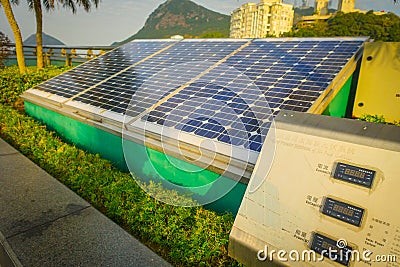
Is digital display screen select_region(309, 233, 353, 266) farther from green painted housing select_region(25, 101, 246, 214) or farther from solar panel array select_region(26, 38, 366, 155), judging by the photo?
solar panel array select_region(26, 38, 366, 155)

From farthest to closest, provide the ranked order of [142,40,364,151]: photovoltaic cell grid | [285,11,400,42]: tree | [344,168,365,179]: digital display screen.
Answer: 1. [285,11,400,42]: tree
2. [142,40,364,151]: photovoltaic cell grid
3. [344,168,365,179]: digital display screen

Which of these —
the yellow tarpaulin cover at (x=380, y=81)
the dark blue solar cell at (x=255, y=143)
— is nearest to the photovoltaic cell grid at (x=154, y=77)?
the dark blue solar cell at (x=255, y=143)

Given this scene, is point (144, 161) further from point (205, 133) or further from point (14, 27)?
point (14, 27)

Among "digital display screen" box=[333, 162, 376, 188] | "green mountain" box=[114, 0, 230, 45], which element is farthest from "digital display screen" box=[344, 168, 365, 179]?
"green mountain" box=[114, 0, 230, 45]

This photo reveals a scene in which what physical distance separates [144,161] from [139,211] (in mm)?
1461

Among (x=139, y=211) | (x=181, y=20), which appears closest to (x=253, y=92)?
(x=139, y=211)

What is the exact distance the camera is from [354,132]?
2047 mm

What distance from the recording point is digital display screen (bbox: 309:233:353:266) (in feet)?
6.38

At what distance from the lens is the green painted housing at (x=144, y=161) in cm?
393

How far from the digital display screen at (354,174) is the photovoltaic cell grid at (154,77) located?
13.1 feet

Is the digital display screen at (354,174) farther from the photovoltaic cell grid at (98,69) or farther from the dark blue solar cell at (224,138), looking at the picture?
the photovoltaic cell grid at (98,69)

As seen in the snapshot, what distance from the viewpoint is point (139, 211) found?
12.1 ft

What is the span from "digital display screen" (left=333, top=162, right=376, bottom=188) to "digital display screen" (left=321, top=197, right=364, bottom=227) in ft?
0.56

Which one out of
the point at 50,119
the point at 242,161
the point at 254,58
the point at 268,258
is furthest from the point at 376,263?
the point at 50,119
